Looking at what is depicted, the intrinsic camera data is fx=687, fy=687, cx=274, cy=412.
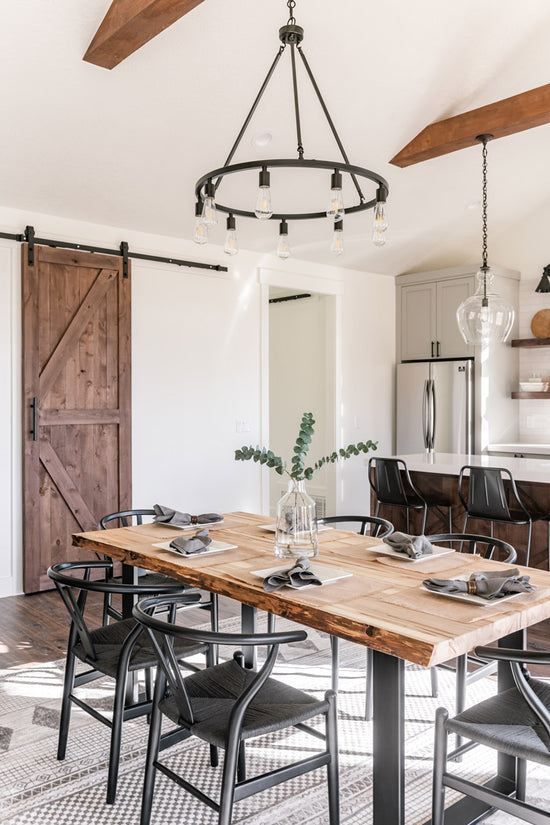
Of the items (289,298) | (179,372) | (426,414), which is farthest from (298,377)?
(179,372)

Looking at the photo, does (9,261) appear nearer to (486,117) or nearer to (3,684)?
(3,684)

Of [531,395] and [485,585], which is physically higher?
[531,395]

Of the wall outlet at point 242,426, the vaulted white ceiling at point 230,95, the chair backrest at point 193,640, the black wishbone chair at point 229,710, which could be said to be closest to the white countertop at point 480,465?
the wall outlet at point 242,426

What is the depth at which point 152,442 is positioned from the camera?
5.36 m

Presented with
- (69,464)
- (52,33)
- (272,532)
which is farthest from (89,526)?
(52,33)

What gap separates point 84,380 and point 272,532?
→ 249 centimetres

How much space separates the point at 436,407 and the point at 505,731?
5.04 metres

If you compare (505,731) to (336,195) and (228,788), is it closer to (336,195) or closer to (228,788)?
(228,788)

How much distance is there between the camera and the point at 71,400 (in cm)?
489

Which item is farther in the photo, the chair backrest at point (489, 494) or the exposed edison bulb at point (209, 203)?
the chair backrest at point (489, 494)

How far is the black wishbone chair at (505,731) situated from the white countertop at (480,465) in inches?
95.5

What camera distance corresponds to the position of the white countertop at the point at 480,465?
421cm

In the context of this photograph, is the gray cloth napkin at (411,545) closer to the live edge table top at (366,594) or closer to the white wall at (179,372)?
the live edge table top at (366,594)

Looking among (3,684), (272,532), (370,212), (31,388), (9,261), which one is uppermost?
(370,212)
